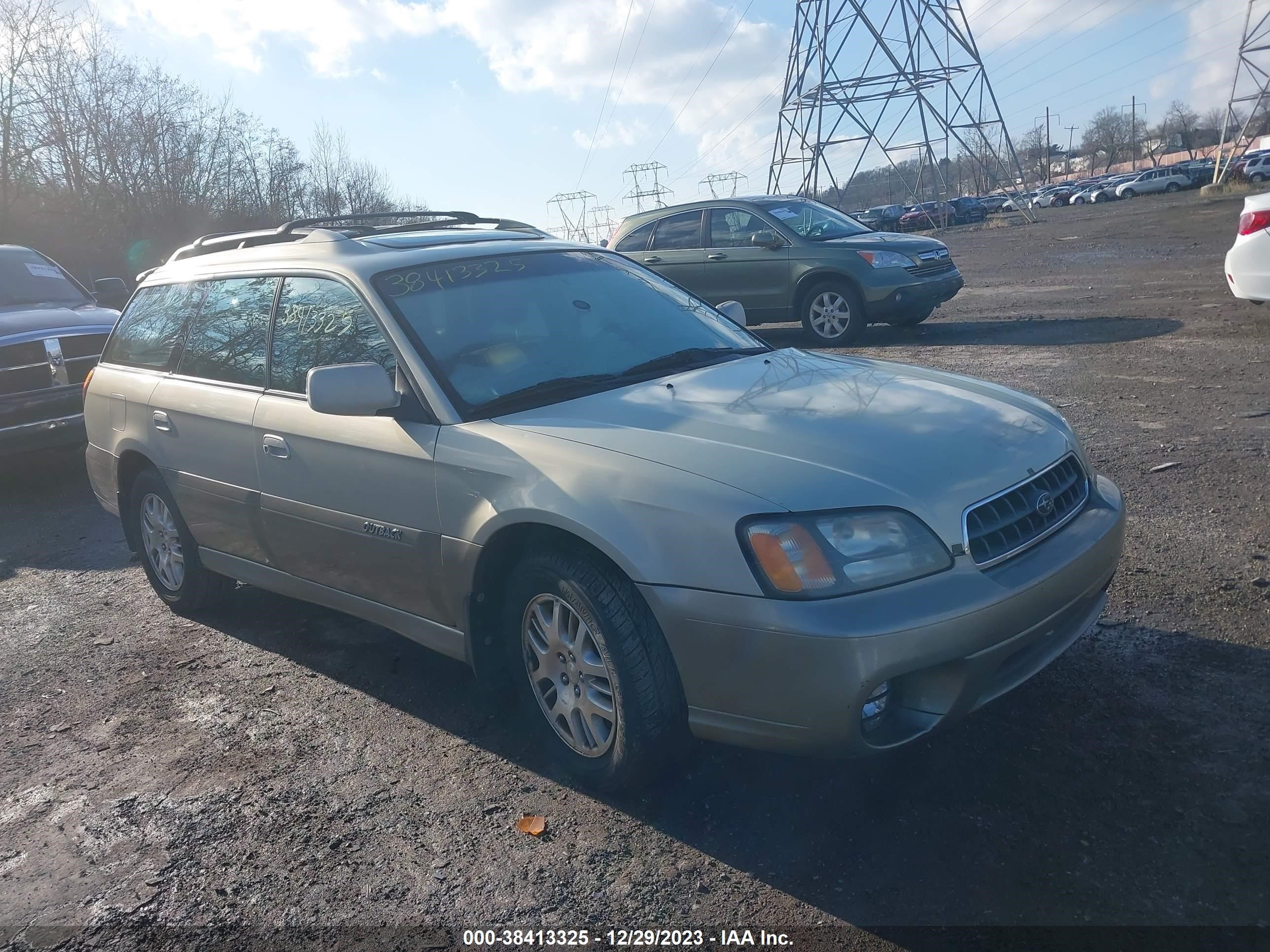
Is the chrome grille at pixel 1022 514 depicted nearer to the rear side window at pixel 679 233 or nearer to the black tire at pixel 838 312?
the black tire at pixel 838 312

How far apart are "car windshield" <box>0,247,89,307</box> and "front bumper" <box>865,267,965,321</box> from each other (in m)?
8.30

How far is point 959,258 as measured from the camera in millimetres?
23719

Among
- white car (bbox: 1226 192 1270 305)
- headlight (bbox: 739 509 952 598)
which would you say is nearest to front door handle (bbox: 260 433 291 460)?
headlight (bbox: 739 509 952 598)

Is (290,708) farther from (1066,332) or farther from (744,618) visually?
(1066,332)

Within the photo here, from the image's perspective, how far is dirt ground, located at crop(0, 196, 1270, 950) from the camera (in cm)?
261

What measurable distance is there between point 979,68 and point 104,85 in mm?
28564

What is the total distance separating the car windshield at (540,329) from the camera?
142 inches

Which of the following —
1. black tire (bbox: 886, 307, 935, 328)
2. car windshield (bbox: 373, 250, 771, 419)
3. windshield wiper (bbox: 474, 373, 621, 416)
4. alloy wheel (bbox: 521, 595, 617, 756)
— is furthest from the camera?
black tire (bbox: 886, 307, 935, 328)

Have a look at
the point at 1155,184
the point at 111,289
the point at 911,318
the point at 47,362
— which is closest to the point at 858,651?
the point at 47,362

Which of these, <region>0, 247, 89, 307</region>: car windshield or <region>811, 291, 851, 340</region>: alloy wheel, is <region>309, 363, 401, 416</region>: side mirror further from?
<region>811, 291, 851, 340</region>: alloy wheel

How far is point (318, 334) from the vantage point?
407 centimetres

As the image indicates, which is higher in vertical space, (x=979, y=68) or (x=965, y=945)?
(x=979, y=68)

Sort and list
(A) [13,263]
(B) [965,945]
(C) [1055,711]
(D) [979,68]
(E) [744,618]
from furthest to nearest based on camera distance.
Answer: (D) [979,68] < (A) [13,263] < (C) [1055,711] < (E) [744,618] < (B) [965,945]

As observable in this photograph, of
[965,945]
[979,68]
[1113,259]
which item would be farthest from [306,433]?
[979,68]
